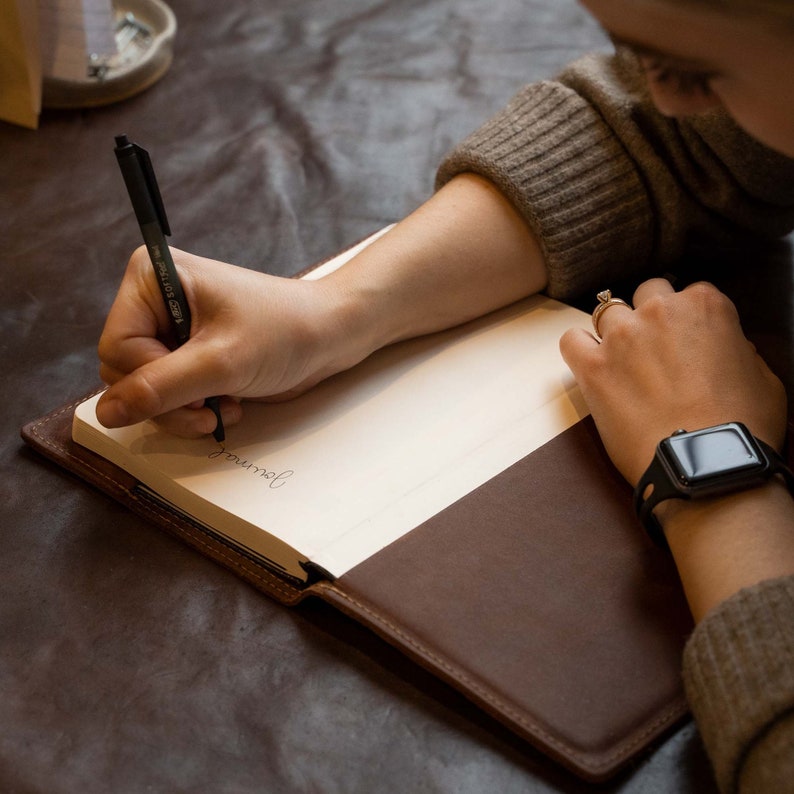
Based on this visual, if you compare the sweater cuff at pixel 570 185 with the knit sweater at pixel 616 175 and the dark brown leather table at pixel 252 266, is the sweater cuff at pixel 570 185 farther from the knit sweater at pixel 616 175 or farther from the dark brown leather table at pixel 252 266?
the dark brown leather table at pixel 252 266

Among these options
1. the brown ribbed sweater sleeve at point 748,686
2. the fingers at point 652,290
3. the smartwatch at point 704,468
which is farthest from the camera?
the fingers at point 652,290

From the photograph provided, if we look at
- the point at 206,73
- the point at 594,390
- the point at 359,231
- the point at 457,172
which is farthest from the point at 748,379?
the point at 206,73

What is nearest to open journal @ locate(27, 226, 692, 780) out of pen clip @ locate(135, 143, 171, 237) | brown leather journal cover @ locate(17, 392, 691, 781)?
brown leather journal cover @ locate(17, 392, 691, 781)

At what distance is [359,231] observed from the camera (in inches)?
40.3

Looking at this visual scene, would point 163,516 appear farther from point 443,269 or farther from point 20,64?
point 20,64

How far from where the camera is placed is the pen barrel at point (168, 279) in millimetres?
706

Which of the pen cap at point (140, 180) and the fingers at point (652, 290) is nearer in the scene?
the pen cap at point (140, 180)

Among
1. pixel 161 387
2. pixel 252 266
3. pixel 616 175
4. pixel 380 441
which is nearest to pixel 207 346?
pixel 161 387

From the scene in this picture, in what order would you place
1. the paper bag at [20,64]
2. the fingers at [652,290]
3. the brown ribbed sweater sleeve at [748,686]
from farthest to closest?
1. the paper bag at [20,64]
2. the fingers at [652,290]
3. the brown ribbed sweater sleeve at [748,686]

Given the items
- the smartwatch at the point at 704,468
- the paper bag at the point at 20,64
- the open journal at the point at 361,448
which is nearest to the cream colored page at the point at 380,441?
the open journal at the point at 361,448

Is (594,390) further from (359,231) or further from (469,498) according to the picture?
(359,231)

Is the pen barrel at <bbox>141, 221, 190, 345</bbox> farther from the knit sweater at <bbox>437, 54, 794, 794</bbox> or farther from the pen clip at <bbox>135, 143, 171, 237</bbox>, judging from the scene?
the knit sweater at <bbox>437, 54, 794, 794</bbox>

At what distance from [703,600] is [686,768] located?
10 centimetres

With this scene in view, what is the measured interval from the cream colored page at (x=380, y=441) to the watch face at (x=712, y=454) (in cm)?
11
